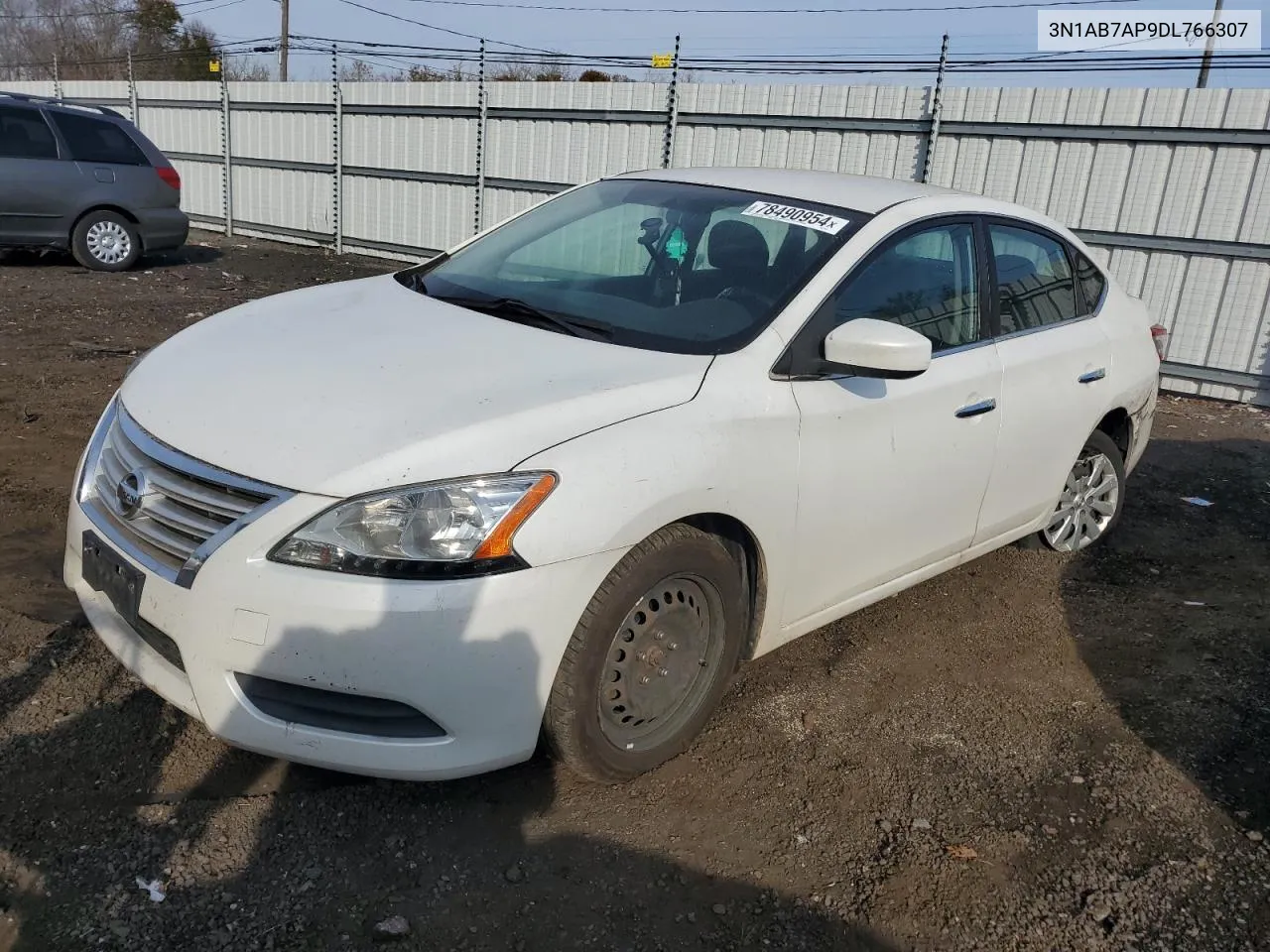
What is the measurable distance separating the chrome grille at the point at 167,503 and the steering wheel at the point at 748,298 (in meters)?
1.57

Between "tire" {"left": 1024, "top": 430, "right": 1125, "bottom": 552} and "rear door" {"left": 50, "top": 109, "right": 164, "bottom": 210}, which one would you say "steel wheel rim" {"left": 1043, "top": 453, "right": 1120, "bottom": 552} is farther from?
"rear door" {"left": 50, "top": 109, "right": 164, "bottom": 210}

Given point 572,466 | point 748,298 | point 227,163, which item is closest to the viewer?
point 572,466

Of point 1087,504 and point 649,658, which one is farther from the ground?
point 649,658

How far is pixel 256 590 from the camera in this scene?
2.34 metres

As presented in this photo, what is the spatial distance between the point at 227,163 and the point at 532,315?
1553 cm

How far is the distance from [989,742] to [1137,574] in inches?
81.6

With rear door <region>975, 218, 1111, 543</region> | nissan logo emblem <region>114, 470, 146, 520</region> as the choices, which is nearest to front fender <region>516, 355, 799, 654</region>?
nissan logo emblem <region>114, 470, 146, 520</region>

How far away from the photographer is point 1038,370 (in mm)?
4016

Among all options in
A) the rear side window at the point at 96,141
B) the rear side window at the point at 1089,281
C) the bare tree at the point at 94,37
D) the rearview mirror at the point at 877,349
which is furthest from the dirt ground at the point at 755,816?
the bare tree at the point at 94,37

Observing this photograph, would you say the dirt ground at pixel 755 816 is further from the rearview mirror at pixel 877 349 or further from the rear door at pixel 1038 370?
the rearview mirror at pixel 877 349

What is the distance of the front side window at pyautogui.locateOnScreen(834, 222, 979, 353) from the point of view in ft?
11.1

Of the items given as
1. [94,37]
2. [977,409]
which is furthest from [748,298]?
[94,37]

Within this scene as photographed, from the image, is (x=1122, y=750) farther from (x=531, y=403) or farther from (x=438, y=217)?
(x=438, y=217)

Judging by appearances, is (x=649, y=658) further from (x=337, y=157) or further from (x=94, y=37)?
(x=94, y=37)
